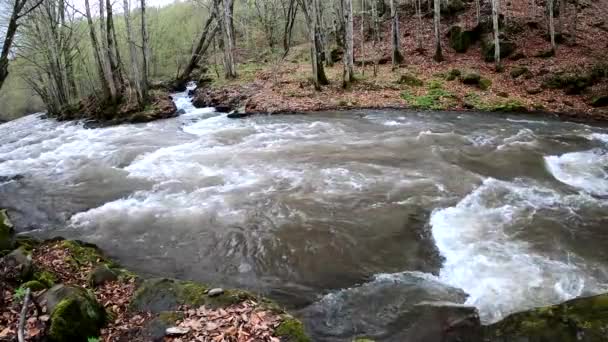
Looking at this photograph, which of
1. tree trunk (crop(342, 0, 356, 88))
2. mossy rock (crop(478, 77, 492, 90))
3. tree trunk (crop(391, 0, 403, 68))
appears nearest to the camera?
mossy rock (crop(478, 77, 492, 90))

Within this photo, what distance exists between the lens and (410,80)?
2108cm

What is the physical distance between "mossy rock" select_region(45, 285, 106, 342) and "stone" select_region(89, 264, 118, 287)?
3.66 feet

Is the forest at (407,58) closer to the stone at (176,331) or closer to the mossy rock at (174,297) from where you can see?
the mossy rock at (174,297)

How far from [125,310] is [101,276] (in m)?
1.08

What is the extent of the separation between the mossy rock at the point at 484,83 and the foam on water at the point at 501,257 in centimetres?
1107

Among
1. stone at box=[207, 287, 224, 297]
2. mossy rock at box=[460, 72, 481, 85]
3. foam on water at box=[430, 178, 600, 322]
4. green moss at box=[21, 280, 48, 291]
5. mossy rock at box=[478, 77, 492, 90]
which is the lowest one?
foam on water at box=[430, 178, 600, 322]

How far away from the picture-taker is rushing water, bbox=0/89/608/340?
21.1 ft

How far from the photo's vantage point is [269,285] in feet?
22.0

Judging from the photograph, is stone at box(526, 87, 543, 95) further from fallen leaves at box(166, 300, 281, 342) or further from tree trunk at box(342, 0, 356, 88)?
fallen leaves at box(166, 300, 281, 342)

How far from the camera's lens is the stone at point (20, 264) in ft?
19.5

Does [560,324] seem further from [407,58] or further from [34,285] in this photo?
[407,58]

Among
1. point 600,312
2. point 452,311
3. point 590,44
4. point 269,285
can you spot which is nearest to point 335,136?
point 269,285

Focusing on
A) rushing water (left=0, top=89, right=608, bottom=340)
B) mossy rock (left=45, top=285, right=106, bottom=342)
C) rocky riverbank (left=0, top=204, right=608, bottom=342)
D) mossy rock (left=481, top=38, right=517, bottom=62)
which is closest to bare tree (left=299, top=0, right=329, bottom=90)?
rushing water (left=0, top=89, right=608, bottom=340)

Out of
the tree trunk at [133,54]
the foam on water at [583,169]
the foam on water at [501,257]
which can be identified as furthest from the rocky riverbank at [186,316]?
the tree trunk at [133,54]
